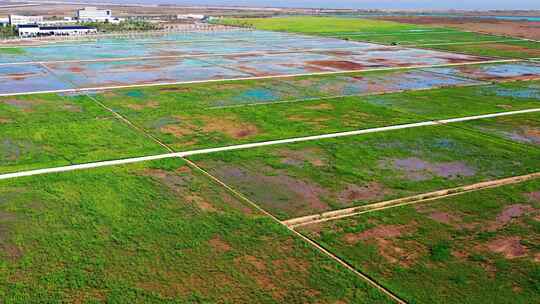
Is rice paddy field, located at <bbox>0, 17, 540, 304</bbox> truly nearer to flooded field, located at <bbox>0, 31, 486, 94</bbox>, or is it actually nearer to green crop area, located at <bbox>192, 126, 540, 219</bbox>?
green crop area, located at <bbox>192, 126, 540, 219</bbox>

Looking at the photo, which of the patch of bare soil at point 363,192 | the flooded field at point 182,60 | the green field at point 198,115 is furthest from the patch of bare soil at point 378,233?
the flooded field at point 182,60

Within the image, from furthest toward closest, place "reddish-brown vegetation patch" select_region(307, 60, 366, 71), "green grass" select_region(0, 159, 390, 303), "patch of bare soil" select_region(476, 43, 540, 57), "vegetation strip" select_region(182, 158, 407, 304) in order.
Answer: "patch of bare soil" select_region(476, 43, 540, 57) → "reddish-brown vegetation patch" select_region(307, 60, 366, 71) → "vegetation strip" select_region(182, 158, 407, 304) → "green grass" select_region(0, 159, 390, 303)

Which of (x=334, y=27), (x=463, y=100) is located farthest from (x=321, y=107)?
(x=334, y=27)

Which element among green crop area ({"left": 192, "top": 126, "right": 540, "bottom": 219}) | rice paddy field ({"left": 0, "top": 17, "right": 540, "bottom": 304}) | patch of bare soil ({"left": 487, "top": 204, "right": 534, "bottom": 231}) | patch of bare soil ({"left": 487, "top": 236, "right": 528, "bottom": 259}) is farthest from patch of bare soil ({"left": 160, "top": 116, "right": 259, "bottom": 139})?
patch of bare soil ({"left": 487, "top": 236, "right": 528, "bottom": 259})

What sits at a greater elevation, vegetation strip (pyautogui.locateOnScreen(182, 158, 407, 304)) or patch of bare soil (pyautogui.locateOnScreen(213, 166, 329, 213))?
patch of bare soil (pyautogui.locateOnScreen(213, 166, 329, 213))

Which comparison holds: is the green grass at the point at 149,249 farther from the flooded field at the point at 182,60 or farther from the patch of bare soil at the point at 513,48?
the patch of bare soil at the point at 513,48

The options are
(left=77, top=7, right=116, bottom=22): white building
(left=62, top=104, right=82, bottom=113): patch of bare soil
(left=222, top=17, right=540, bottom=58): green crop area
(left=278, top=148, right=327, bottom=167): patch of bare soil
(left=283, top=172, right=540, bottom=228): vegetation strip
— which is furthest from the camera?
(left=77, top=7, right=116, bottom=22): white building

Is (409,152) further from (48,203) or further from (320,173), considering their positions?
(48,203)
